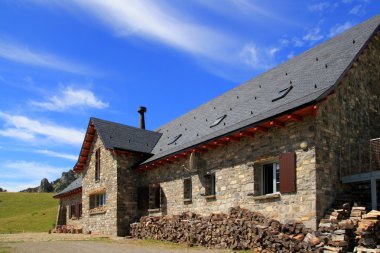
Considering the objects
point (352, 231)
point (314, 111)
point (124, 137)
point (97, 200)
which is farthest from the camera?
point (97, 200)

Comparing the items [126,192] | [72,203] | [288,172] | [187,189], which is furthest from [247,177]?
[72,203]

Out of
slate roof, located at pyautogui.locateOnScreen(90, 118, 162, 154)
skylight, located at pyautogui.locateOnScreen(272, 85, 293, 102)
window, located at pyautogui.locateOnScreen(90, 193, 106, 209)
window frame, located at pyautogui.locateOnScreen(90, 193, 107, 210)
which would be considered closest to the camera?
skylight, located at pyautogui.locateOnScreen(272, 85, 293, 102)

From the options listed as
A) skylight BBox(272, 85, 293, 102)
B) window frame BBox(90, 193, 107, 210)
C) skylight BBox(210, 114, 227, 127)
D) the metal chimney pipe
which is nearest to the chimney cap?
the metal chimney pipe

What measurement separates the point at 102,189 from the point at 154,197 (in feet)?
12.4

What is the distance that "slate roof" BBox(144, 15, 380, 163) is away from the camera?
50.4 ft

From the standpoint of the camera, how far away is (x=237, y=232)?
14883 mm

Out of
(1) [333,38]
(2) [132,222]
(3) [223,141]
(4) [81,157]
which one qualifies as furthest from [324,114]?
(4) [81,157]

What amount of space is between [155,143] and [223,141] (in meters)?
10.5

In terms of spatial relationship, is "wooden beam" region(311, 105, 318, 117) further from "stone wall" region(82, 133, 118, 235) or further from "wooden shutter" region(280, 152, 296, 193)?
"stone wall" region(82, 133, 118, 235)

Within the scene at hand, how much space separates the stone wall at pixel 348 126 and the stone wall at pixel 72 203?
20.5 meters

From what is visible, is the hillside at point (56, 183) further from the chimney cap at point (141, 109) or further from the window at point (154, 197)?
the window at point (154, 197)

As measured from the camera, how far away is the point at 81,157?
2898cm

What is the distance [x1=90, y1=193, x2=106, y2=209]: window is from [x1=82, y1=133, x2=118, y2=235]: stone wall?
27 centimetres

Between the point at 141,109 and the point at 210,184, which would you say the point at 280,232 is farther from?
the point at 141,109
